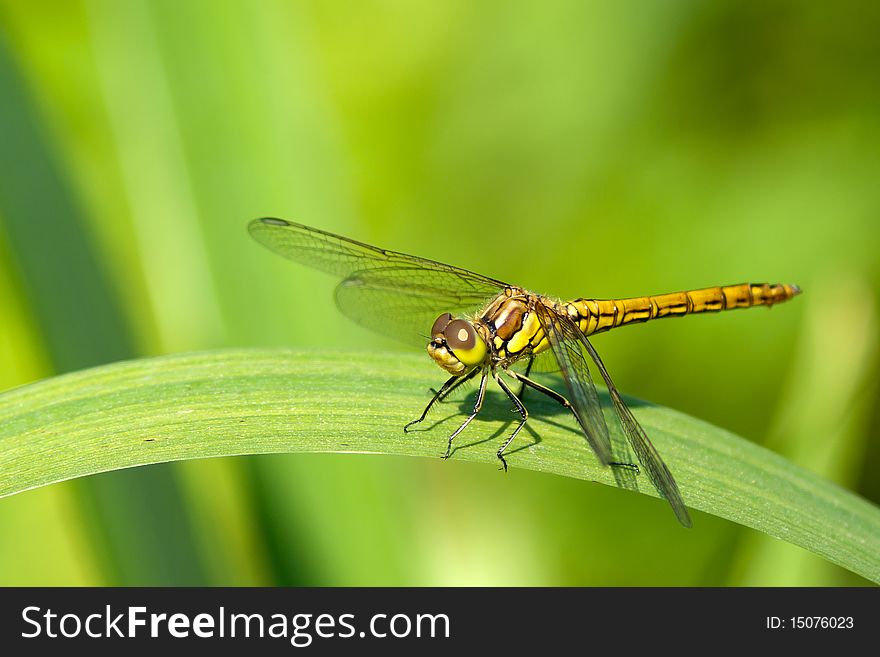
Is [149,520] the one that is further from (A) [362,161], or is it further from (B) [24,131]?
(A) [362,161]

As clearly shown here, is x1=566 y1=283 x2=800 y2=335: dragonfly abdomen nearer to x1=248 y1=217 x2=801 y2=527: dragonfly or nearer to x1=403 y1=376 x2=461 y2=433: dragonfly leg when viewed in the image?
x1=248 y1=217 x2=801 y2=527: dragonfly

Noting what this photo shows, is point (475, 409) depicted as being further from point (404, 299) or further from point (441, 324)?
point (404, 299)

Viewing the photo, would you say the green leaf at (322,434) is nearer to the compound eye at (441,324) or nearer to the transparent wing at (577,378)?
Result: the transparent wing at (577,378)

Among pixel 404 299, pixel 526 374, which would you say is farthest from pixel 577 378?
pixel 404 299

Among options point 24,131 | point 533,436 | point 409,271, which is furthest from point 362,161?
point 533,436

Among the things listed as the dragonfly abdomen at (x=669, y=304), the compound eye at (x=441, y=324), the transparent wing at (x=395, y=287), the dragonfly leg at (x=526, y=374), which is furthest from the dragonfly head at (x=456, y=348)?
the dragonfly abdomen at (x=669, y=304)

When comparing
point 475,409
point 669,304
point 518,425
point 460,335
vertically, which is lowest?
point 518,425

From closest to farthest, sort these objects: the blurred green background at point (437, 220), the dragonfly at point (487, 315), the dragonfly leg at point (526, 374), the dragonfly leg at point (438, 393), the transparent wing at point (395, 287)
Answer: the dragonfly leg at point (438, 393)
the dragonfly at point (487, 315)
the blurred green background at point (437, 220)
the dragonfly leg at point (526, 374)
the transparent wing at point (395, 287)
